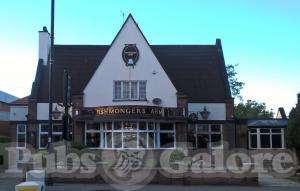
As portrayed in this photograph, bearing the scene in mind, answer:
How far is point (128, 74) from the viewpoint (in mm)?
38031

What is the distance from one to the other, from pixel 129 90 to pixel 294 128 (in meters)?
13.0

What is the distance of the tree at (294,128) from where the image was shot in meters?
29.1

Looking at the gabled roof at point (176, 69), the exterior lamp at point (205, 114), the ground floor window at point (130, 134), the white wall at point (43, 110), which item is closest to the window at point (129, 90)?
the ground floor window at point (130, 134)

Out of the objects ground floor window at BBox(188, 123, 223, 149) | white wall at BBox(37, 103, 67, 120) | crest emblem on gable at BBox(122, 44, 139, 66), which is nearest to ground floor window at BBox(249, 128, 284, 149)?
ground floor window at BBox(188, 123, 223, 149)

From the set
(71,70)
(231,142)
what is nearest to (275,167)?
(231,142)

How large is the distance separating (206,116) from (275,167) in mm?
7018

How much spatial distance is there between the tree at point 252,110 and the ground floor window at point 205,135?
4045 cm

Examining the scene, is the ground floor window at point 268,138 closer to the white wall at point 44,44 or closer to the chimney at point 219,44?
the chimney at point 219,44

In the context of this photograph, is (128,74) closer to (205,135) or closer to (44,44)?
(205,135)

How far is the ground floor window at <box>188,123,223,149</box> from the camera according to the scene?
40.0 meters

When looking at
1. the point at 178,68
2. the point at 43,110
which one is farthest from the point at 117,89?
the point at 178,68

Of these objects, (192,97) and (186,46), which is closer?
(192,97)

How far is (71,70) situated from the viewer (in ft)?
140

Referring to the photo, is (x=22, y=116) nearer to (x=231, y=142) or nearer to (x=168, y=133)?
(x=168, y=133)
